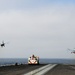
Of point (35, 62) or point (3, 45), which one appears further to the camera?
point (3, 45)

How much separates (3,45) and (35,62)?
30.6 m

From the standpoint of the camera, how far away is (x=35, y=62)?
82.8m

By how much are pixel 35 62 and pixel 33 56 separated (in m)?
1.71

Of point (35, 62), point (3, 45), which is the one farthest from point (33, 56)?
point (3, 45)

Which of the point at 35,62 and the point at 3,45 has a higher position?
the point at 3,45

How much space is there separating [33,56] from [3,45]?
29.7 m

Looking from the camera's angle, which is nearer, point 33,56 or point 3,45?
point 33,56

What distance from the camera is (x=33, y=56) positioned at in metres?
83.3

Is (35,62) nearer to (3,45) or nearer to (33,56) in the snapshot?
(33,56)

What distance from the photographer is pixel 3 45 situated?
111 m
